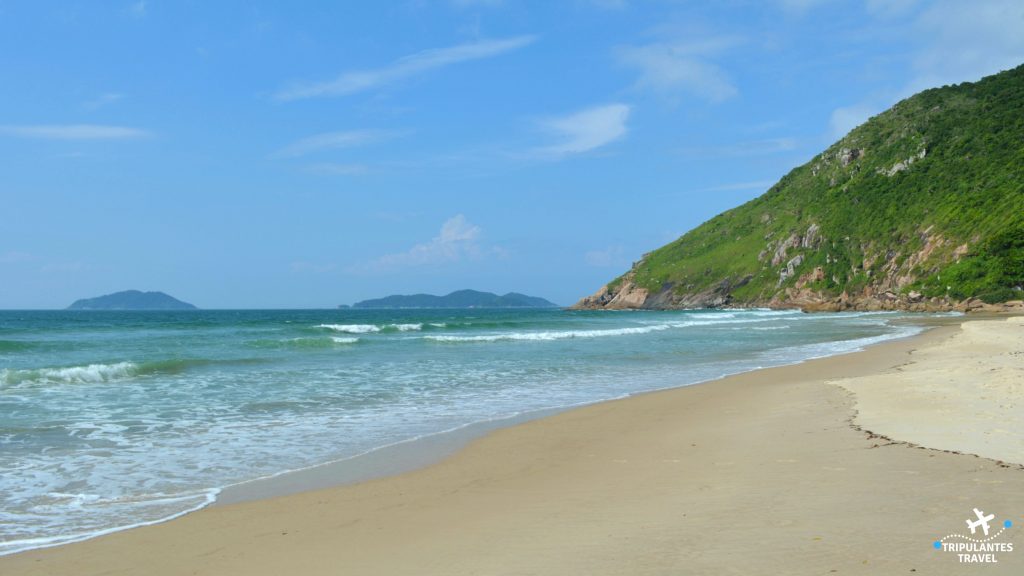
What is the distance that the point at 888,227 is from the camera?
3708 inches

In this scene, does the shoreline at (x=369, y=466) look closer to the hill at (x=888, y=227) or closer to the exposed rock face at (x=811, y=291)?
the exposed rock face at (x=811, y=291)

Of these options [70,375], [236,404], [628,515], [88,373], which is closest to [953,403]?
[628,515]

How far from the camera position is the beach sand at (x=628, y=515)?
4.82 meters

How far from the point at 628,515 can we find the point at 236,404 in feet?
38.4

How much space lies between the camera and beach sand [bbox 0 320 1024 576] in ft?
15.8

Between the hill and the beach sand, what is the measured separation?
67936mm

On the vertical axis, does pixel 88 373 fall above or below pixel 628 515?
above

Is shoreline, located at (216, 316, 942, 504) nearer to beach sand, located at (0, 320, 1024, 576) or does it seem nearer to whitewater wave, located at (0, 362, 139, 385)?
beach sand, located at (0, 320, 1024, 576)

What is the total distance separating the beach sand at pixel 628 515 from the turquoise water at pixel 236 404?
140 cm

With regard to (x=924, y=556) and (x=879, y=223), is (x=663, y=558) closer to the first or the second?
(x=924, y=556)

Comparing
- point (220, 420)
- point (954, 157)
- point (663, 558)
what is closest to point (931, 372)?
point (663, 558)

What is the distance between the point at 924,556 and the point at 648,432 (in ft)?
21.6

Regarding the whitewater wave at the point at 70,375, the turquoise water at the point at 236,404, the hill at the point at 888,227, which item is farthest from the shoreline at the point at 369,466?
the hill at the point at 888,227

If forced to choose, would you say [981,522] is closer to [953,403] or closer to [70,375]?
[953,403]
